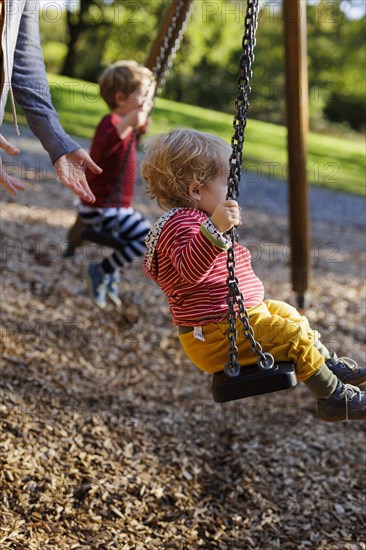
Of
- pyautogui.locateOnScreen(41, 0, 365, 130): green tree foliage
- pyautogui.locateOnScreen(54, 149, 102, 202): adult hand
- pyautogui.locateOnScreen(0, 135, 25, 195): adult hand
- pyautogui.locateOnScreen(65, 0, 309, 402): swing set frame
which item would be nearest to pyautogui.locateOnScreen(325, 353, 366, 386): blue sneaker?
pyautogui.locateOnScreen(65, 0, 309, 402): swing set frame

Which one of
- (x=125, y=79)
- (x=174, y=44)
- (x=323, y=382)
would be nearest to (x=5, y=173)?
(x=323, y=382)

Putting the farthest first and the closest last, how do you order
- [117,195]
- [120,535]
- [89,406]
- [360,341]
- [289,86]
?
[360,341]
[289,86]
[117,195]
[89,406]
[120,535]

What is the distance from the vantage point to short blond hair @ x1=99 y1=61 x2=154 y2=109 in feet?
14.9

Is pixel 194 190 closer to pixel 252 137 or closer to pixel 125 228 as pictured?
pixel 125 228

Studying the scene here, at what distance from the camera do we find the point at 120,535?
10.1 feet

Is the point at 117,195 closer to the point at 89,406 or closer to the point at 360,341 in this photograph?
the point at 89,406

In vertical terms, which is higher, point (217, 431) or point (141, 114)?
point (141, 114)

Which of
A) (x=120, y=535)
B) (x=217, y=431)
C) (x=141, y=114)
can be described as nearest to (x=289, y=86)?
(x=141, y=114)

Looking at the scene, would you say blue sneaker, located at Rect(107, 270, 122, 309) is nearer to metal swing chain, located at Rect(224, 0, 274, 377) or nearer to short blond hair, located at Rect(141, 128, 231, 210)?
short blond hair, located at Rect(141, 128, 231, 210)

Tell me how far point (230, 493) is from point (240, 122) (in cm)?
209

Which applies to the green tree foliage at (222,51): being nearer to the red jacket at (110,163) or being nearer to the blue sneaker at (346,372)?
the red jacket at (110,163)

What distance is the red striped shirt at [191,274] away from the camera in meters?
2.38

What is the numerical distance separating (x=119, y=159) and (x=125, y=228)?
467mm

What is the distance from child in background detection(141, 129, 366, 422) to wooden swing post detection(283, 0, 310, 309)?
8.26 feet
